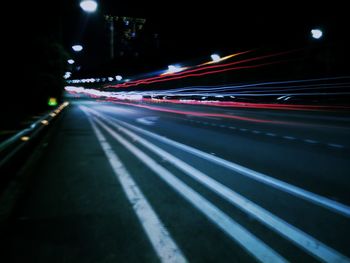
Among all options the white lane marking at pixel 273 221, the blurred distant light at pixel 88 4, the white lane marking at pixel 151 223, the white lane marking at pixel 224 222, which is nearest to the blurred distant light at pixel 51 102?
the blurred distant light at pixel 88 4

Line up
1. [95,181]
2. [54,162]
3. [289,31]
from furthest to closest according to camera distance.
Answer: [289,31], [54,162], [95,181]

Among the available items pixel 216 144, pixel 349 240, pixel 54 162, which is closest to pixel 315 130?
pixel 216 144

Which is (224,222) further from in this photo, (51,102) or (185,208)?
(51,102)

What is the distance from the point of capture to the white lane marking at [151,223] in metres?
4.09

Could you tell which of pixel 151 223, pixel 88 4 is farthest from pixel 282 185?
pixel 88 4

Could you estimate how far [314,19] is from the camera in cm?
2481

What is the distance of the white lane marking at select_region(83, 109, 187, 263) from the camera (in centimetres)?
409

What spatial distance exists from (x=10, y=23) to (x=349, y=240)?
12.8m

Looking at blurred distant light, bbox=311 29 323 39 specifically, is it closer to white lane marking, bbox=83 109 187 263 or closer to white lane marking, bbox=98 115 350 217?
white lane marking, bbox=98 115 350 217

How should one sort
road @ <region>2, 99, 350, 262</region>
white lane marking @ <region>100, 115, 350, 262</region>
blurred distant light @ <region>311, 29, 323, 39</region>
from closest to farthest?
white lane marking @ <region>100, 115, 350, 262</region> < road @ <region>2, 99, 350, 262</region> < blurred distant light @ <region>311, 29, 323, 39</region>

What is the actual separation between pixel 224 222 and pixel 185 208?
0.81m

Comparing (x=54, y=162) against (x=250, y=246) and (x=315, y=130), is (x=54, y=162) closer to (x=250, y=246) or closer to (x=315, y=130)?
(x=250, y=246)

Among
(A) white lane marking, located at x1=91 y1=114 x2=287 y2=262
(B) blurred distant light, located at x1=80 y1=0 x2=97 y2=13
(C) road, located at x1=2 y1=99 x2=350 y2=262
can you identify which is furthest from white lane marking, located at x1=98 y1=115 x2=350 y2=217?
(B) blurred distant light, located at x1=80 y1=0 x2=97 y2=13

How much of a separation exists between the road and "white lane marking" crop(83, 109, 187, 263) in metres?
0.01
